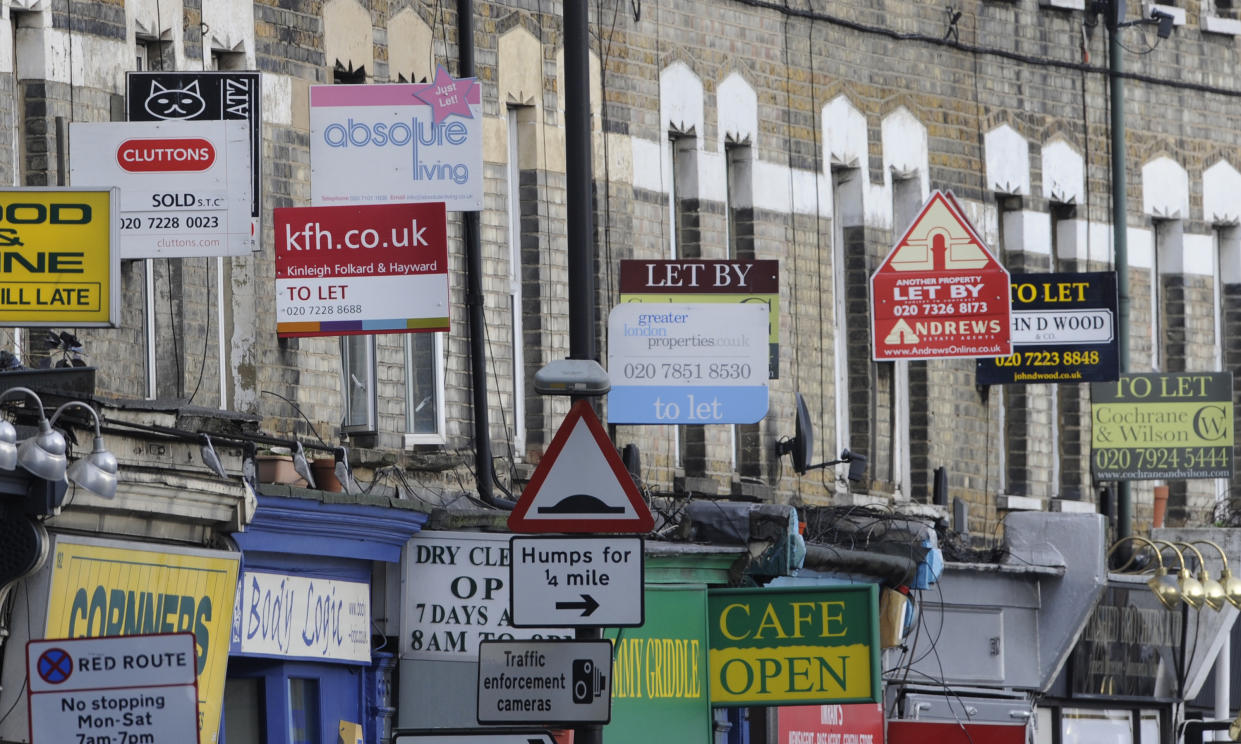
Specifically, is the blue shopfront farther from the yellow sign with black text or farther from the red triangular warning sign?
the red triangular warning sign

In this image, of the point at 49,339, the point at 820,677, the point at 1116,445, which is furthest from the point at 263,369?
the point at 1116,445

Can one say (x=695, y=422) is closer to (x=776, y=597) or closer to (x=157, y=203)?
(x=776, y=597)

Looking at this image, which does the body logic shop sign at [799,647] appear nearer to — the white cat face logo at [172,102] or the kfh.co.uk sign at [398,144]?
the kfh.co.uk sign at [398,144]

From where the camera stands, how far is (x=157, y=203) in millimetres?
16938

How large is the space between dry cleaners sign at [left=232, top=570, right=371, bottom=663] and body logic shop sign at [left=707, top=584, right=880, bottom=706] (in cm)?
330

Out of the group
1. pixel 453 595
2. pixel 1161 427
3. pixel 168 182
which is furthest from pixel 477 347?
pixel 1161 427

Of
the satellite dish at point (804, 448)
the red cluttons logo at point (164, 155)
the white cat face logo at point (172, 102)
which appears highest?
the white cat face logo at point (172, 102)

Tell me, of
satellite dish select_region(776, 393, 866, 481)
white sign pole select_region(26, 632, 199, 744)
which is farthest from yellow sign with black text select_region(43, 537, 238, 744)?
satellite dish select_region(776, 393, 866, 481)

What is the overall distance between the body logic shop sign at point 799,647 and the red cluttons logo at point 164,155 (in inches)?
223

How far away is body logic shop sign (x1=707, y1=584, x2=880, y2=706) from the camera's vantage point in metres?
20.2

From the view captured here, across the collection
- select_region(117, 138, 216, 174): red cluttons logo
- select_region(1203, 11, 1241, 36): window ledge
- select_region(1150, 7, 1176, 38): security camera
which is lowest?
select_region(117, 138, 216, 174): red cluttons logo

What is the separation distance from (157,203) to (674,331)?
4.91 m

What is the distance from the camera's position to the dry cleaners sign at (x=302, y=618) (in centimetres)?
1691

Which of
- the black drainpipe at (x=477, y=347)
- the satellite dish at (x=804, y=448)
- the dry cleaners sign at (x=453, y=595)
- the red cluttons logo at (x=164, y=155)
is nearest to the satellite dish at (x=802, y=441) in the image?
the satellite dish at (x=804, y=448)
